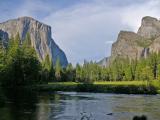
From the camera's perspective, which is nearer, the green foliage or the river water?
the river water

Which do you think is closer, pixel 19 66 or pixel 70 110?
pixel 70 110

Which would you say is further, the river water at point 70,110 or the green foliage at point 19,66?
the green foliage at point 19,66

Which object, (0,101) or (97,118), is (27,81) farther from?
(97,118)

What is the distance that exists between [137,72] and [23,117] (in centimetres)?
15514

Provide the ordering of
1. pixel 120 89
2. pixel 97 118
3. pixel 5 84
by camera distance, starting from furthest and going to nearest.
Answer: pixel 5 84, pixel 120 89, pixel 97 118

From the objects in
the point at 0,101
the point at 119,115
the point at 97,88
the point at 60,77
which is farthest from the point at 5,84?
the point at 60,77

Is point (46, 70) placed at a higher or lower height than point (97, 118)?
higher

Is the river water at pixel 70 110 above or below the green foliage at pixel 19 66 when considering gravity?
below

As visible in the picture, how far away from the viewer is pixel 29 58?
11856 cm

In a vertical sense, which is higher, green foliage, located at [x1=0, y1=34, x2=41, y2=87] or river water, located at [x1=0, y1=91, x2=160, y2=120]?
green foliage, located at [x1=0, y1=34, x2=41, y2=87]

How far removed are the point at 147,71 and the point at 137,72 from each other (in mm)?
33808

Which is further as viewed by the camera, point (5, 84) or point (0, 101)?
point (5, 84)

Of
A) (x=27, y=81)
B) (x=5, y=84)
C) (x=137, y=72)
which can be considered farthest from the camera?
(x=137, y=72)

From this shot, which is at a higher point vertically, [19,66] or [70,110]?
[19,66]
